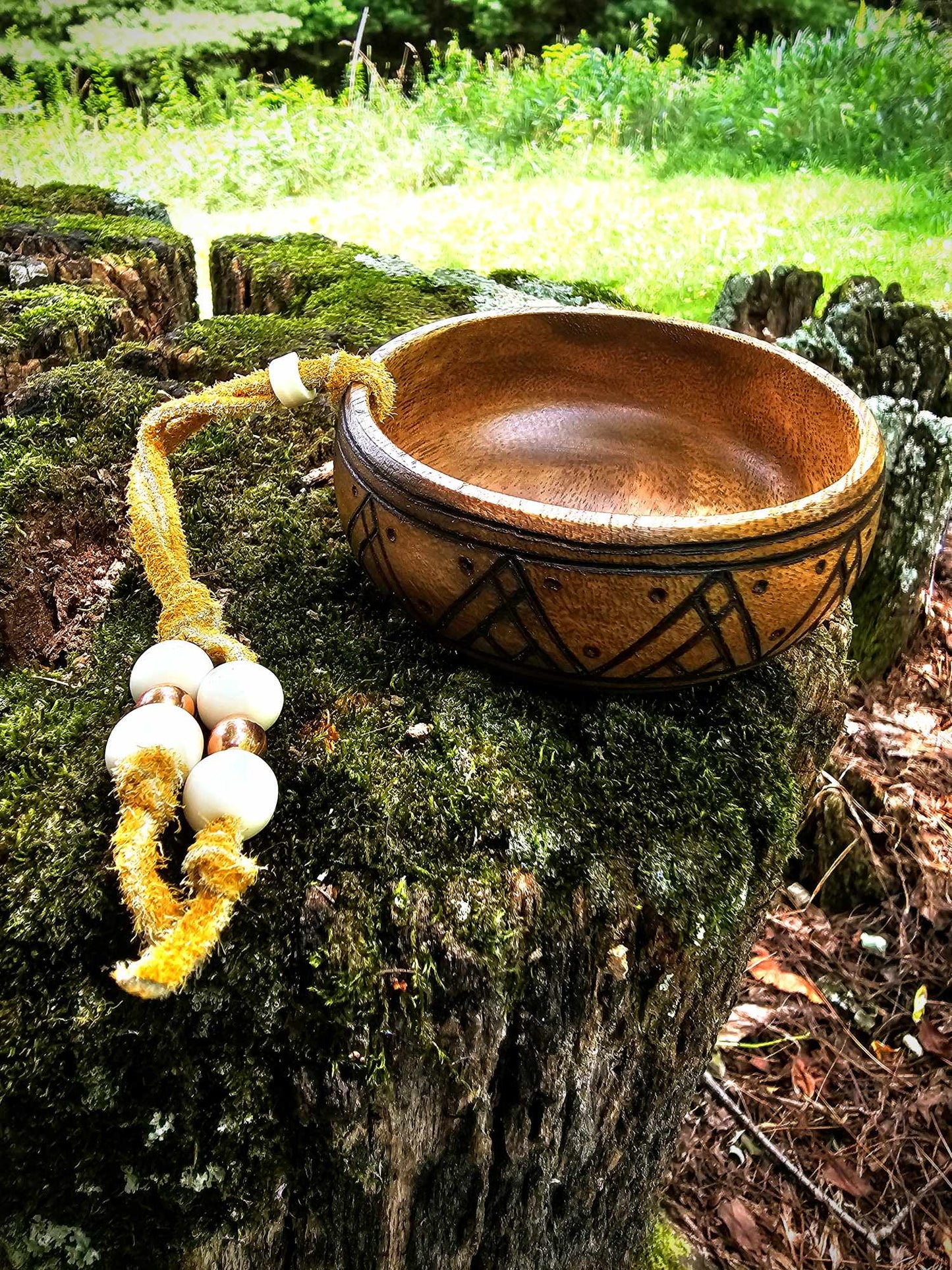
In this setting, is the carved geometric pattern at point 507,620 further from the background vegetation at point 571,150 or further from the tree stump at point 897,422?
the background vegetation at point 571,150

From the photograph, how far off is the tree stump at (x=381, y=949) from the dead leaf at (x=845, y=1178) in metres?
0.53

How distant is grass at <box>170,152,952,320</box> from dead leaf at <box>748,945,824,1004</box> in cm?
160

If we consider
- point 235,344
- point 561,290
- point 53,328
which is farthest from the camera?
point 561,290

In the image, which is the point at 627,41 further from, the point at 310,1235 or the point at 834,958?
the point at 310,1235

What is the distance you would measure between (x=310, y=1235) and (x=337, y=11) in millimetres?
3146

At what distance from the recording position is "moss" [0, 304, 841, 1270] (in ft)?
2.24

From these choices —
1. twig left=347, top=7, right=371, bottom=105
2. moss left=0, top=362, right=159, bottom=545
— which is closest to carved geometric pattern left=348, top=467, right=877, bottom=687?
moss left=0, top=362, right=159, bottom=545

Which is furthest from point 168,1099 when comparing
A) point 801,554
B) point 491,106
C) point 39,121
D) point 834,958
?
point 491,106

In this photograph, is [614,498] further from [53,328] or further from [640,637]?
[53,328]

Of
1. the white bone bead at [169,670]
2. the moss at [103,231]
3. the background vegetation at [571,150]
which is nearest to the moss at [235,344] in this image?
the moss at [103,231]

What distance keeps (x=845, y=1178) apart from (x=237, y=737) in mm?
1236

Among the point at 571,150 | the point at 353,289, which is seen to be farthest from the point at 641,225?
the point at 353,289

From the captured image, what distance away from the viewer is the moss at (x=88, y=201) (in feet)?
6.30

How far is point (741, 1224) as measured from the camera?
4.54 ft
